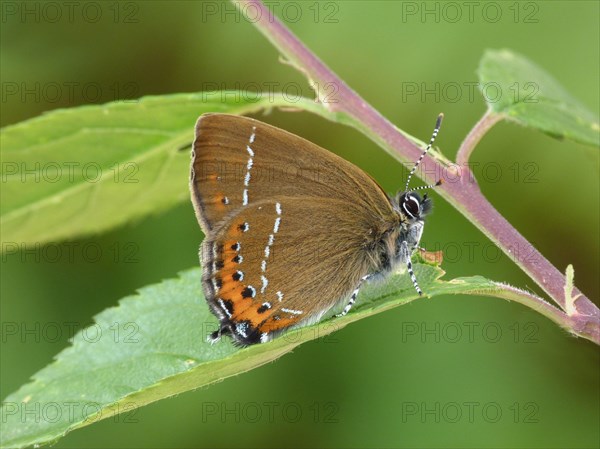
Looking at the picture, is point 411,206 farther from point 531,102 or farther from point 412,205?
point 531,102

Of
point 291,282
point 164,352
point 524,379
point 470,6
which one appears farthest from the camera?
point 470,6

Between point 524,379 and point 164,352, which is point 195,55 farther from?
point 524,379

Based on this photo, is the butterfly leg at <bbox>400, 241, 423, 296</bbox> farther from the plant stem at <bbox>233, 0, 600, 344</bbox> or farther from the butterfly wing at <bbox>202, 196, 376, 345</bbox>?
the plant stem at <bbox>233, 0, 600, 344</bbox>

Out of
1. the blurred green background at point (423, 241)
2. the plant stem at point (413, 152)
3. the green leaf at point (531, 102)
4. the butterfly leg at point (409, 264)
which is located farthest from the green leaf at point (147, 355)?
the blurred green background at point (423, 241)

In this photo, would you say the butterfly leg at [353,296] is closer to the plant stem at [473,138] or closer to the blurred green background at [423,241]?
the plant stem at [473,138]

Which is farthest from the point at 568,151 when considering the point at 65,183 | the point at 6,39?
the point at 6,39
